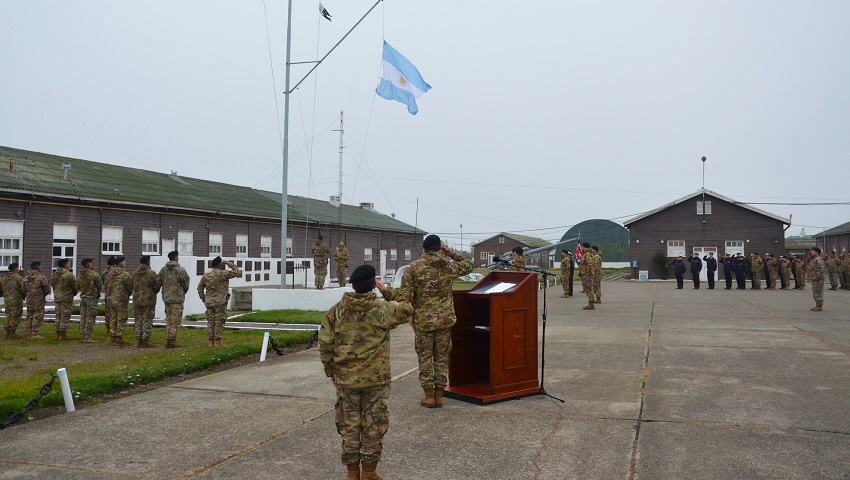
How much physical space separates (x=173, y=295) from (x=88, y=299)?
2389 millimetres

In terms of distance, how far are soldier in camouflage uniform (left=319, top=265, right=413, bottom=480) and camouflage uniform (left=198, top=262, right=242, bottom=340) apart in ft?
27.6

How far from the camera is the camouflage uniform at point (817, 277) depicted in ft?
57.5

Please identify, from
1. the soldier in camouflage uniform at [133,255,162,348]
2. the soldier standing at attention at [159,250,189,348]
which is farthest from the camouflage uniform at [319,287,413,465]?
the soldier in camouflage uniform at [133,255,162,348]

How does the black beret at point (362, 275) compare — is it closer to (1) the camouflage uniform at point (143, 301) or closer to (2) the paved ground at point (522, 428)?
(2) the paved ground at point (522, 428)

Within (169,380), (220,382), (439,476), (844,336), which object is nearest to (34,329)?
(169,380)

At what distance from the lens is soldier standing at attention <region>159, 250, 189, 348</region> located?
12242 millimetres

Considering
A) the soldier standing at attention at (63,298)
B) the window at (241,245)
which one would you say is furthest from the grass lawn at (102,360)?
the window at (241,245)

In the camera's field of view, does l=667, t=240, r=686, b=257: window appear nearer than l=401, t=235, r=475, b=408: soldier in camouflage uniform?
No

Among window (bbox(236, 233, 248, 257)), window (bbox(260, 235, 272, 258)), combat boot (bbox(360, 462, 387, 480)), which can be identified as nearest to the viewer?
combat boot (bbox(360, 462, 387, 480))

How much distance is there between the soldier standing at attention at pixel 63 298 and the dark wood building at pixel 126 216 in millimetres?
9282

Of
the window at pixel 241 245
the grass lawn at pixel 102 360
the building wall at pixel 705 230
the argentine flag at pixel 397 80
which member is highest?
the argentine flag at pixel 397 80

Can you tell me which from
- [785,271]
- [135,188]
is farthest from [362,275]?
[785,271]

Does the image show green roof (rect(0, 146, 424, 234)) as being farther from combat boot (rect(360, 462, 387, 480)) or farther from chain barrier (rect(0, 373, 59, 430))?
combat boot (rect(360, 462, 387, 480))

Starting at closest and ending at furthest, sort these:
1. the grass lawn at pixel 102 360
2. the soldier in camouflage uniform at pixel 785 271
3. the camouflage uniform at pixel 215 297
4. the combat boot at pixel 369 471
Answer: the combat boot at pixel 369 471, the grass lawn at pixel 102 360, the camouflage uniform at pixel 215 297, the soldier in camouflage uniform at pixel 785 271
